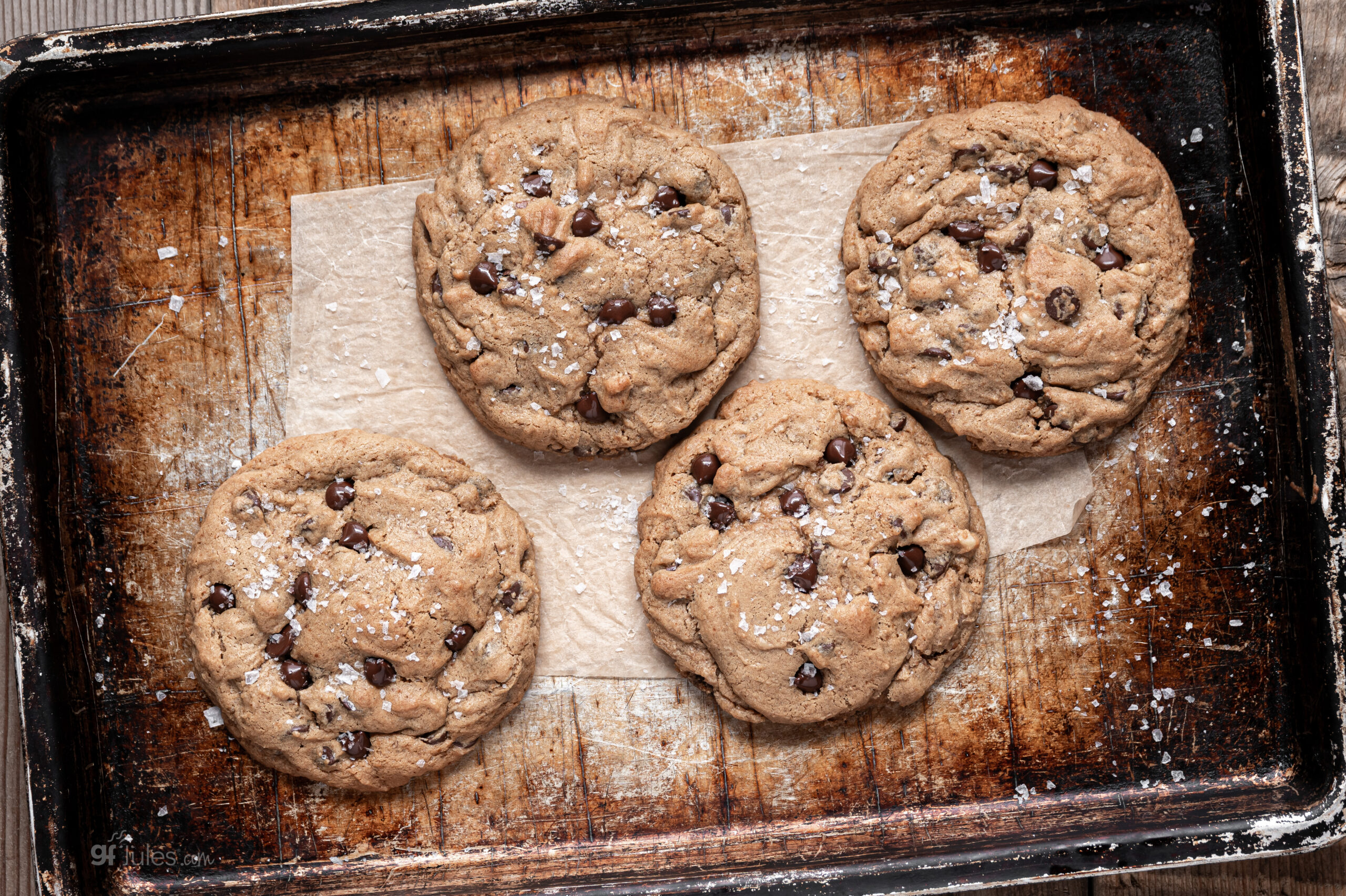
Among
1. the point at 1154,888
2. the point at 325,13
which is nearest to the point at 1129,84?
the point at 325,13

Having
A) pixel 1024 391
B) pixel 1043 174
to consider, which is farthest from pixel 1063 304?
pixel 1043 174

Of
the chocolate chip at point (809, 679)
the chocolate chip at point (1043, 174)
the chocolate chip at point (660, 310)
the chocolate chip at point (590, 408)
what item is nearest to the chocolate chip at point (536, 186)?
the chocolate chip at point (660, 310)

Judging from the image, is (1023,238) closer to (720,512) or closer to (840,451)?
(840,451)

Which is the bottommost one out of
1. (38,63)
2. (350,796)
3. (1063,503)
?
(350,796)

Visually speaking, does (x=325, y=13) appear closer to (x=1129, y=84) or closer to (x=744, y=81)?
(x=744, y=81)

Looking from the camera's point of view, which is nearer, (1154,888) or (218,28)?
(218,28)

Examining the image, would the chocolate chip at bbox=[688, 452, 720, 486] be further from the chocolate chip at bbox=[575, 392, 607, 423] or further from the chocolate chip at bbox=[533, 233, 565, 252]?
the chocolate chip at bbox=[533, 233, 565, 252]

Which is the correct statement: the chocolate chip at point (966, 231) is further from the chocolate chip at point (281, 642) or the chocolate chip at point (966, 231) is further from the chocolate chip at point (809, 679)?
the chocolate chip at point (281, 642)
